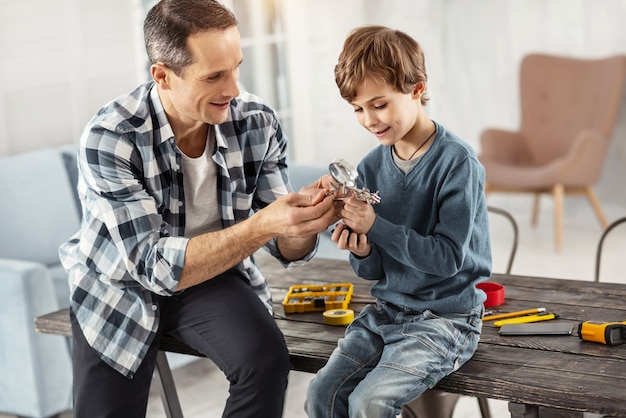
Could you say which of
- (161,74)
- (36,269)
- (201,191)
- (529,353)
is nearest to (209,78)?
(161,74)

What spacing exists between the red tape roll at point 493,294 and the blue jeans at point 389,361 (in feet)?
0.60

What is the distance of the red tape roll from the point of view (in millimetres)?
2129

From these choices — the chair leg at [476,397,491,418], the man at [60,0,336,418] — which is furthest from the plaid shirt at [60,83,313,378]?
the chair leg at [476,397,491,418]

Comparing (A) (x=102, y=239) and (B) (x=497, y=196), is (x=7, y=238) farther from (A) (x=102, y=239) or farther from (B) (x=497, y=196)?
(B) (x=497, y=196)

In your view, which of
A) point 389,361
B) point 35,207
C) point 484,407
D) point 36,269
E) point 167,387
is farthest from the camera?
point 35,207

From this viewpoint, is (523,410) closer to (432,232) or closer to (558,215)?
(432,232)

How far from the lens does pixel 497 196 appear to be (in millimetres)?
6121

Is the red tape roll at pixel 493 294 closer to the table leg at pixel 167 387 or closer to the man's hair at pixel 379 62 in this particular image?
the man's hair at pixel 379 62

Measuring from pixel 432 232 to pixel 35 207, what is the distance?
2173 mm

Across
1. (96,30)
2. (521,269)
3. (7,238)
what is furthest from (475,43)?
(7,238)

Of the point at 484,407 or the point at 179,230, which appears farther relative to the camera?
the point at 484,407

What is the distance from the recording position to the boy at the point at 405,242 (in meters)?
1.82

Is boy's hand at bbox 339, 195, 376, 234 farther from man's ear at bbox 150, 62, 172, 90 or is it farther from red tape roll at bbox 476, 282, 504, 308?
man's ear at bbox 150, 62, 172, 90

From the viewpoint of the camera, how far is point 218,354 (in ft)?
6.57
